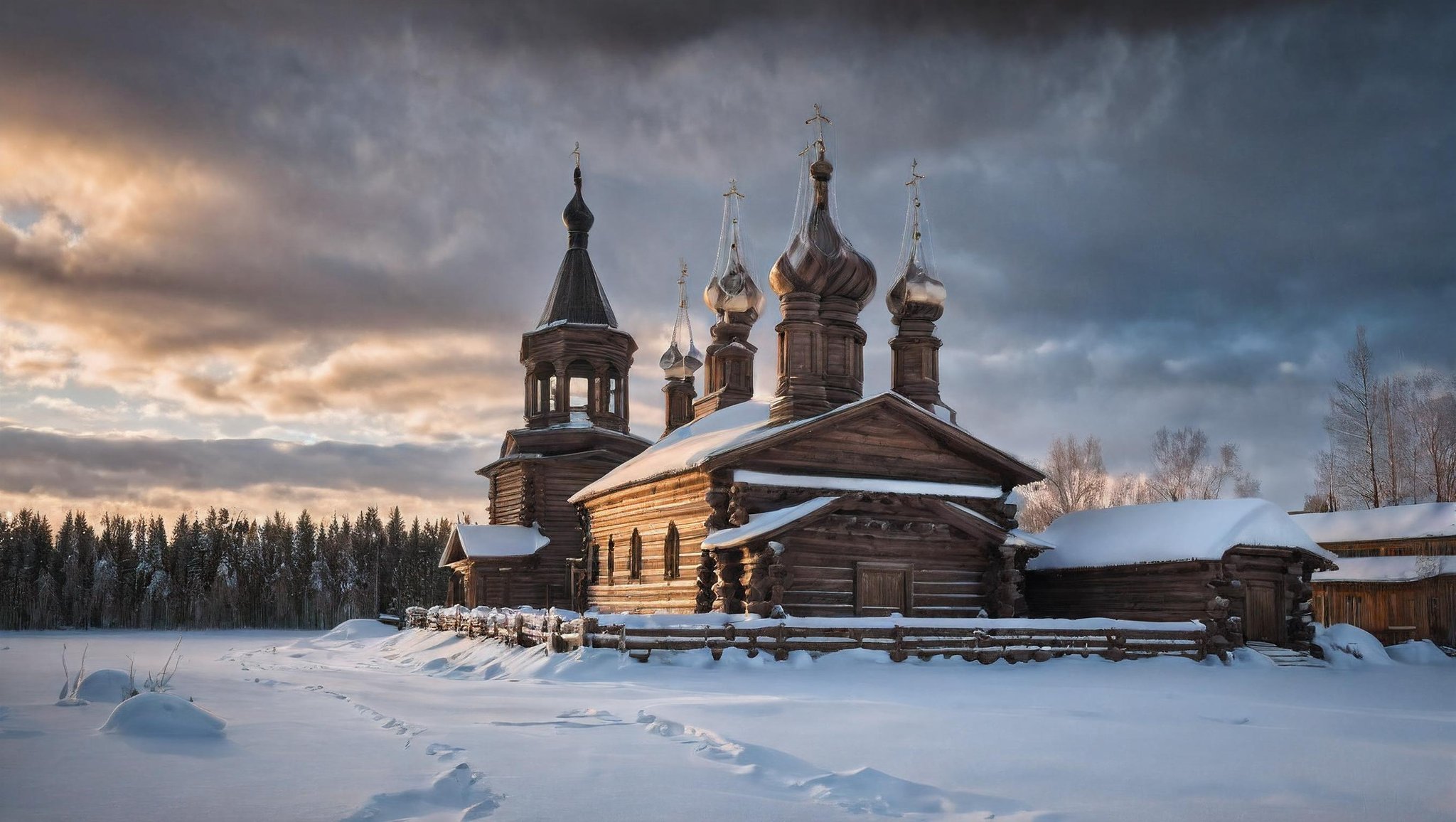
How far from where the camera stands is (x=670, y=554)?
26484mm

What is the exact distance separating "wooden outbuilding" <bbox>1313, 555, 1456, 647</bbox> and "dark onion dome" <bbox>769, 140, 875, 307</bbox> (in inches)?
674

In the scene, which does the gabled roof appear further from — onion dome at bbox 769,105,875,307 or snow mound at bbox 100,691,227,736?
snow mound at bbox 100,691,227,736

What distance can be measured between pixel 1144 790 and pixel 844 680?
8.83 metres

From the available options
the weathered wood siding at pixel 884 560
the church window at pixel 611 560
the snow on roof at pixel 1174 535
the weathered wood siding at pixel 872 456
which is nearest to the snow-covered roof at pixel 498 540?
the church window at pixel 611 560

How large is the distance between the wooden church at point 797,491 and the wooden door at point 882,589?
38mm

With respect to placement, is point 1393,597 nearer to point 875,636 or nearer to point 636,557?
point 875,636

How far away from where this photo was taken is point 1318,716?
1309 cm

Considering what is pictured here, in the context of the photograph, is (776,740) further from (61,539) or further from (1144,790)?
(61,539)

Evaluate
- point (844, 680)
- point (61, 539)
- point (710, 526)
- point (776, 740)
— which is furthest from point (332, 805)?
point (61, 539)

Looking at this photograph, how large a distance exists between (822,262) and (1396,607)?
22.4 meters

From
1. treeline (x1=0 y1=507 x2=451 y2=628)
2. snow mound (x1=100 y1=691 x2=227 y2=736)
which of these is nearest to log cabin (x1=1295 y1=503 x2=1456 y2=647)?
snow mound (x1=100 y1=691 x2=227 y2=736)

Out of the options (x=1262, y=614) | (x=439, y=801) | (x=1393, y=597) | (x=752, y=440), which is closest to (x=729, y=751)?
(x=439, y=801)

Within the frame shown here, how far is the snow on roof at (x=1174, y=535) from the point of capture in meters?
24.2

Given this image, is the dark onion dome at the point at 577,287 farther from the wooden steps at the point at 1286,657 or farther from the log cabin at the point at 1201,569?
the wooden steps at the point at 1286,657
